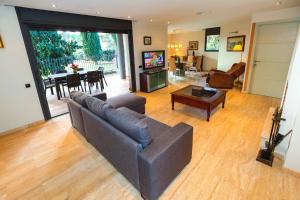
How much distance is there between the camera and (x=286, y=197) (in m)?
1.60

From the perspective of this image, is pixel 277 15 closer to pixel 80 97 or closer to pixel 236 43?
pixel 236 43

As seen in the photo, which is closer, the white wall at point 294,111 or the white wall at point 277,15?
the white wall at point 294,111

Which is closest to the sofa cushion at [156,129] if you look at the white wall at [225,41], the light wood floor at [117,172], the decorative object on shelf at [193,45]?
the light wood floor at [117,172]

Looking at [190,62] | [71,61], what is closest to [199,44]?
[190,62]

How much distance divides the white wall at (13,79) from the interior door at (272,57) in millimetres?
5895

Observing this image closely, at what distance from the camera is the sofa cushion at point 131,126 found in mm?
1487

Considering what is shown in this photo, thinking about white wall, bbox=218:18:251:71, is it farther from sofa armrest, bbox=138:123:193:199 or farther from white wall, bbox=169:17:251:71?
sofa armrest, bbox=138:123:193:199

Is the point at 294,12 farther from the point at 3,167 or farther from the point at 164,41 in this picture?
the point at 3,167

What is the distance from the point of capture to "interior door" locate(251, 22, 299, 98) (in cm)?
406

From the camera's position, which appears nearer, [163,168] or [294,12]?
[163,168]

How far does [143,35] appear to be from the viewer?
212 inches

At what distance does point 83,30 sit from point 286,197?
4.79 m

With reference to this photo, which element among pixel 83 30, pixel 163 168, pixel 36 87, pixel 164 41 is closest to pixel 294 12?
pixel 164 41

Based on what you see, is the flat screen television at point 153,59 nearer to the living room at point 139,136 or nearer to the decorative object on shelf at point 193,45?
the living room at point 139,136
